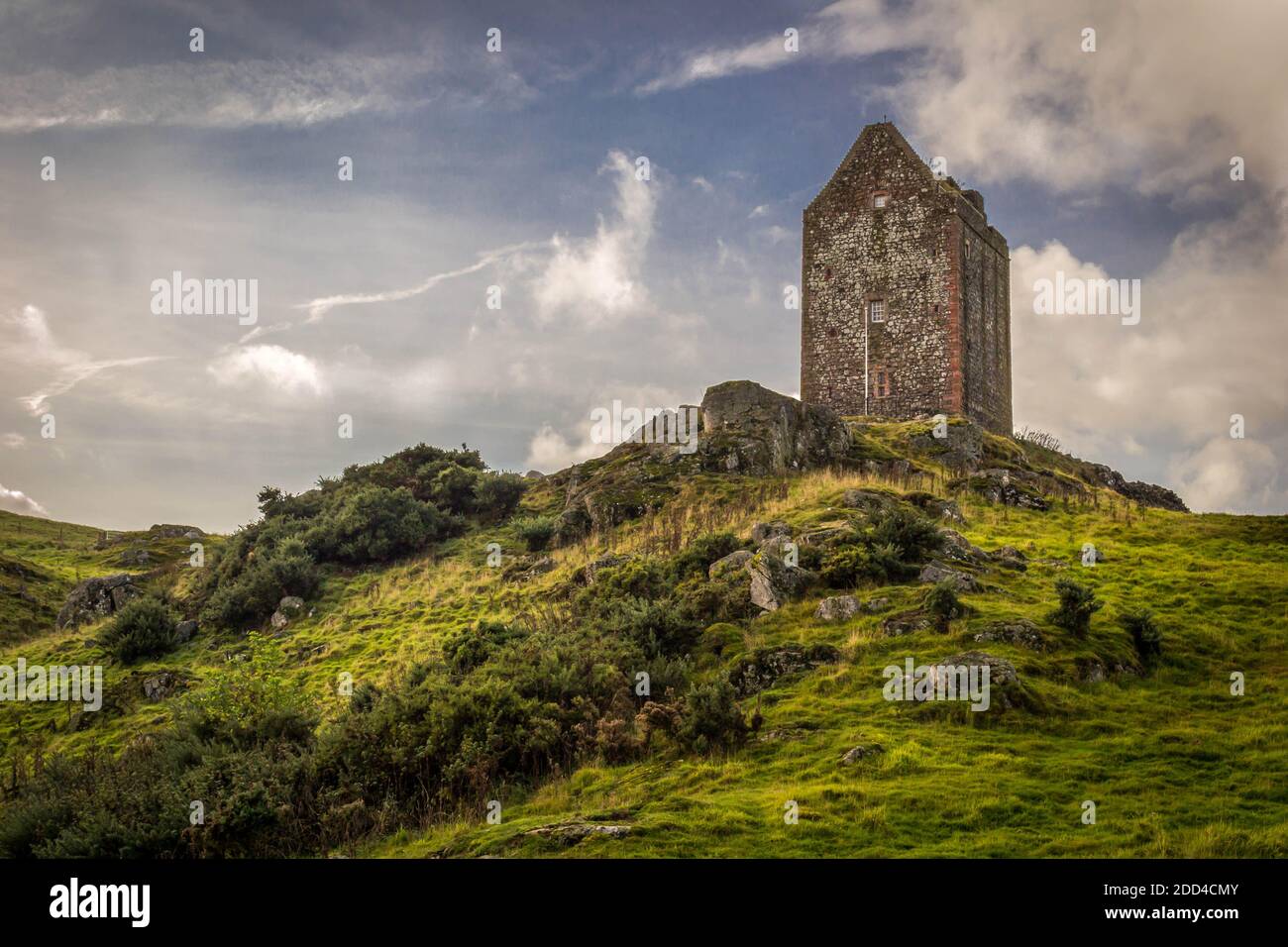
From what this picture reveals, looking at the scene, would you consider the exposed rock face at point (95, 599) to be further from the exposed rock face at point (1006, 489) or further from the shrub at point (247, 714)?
the exposed rock face at point (1006, 489)

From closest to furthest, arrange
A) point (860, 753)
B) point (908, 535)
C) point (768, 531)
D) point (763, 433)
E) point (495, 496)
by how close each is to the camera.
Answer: point (860, 753), point (908, 535), point (768, 531), point (763, 433), point (495, 496)

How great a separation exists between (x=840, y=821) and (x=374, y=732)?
7.71 metres

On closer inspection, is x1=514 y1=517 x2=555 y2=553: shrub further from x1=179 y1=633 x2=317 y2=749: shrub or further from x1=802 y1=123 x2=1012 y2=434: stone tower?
x1=802 y1=123 x2=1012 y2=434: stone tower

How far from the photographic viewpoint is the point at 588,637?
61.6ft

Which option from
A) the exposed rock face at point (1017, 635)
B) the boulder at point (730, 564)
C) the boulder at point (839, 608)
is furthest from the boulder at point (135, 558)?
the exposed rock face at point (1017, 635)

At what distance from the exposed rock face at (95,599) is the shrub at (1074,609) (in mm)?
28939

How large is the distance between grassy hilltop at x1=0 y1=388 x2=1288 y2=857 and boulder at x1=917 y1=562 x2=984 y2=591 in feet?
0.29

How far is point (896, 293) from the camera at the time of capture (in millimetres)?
42594

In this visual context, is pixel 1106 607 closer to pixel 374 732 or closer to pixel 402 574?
pixel 374 732

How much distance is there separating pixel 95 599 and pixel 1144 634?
31.6 metres

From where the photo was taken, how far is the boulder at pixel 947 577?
18781 millimetres

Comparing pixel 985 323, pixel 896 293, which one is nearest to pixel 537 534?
pixel 896 293

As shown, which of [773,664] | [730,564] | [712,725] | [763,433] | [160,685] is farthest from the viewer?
[763,433]

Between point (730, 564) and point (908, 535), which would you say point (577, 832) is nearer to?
point (730, 564)
